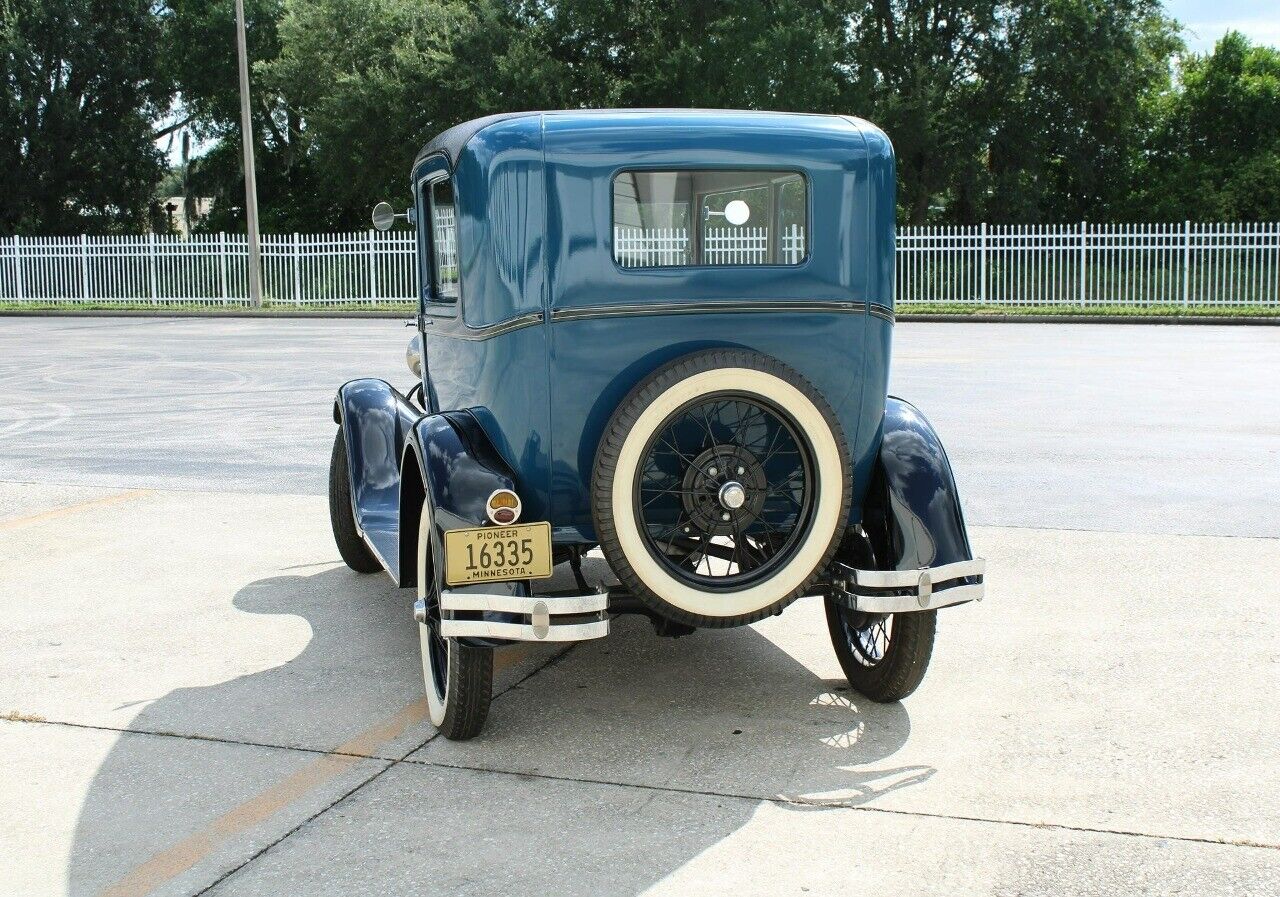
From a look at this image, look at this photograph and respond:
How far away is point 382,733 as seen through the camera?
4.14 meters

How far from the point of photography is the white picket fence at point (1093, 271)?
26.6 m

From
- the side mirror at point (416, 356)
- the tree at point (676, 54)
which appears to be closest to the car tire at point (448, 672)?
the side mirror at point (416, 356)

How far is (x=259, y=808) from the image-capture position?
356 centimetres

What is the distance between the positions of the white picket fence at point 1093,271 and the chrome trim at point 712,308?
24.5 metres

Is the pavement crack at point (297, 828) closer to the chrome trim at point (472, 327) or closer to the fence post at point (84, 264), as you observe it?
the chrome trim at point (472, 327)

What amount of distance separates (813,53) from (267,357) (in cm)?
2001

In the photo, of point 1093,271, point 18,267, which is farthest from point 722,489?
point 18,267

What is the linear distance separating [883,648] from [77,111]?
43.2 meters

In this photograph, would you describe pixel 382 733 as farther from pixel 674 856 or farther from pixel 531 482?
pixel 674 856

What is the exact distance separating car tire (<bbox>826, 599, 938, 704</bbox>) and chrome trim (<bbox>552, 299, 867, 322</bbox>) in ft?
3.23

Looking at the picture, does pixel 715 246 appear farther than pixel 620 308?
Yes

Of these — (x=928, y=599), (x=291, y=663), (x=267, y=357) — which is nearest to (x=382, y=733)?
(x=291, y=663)

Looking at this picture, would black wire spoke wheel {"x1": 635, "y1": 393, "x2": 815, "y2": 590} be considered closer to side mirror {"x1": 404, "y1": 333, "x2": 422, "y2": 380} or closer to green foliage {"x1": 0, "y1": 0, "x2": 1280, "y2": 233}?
side mirror {"x1": 404, "y1": 333, "x2": 422, "y2": 380}

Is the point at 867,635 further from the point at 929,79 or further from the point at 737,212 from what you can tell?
the point at 929,79
